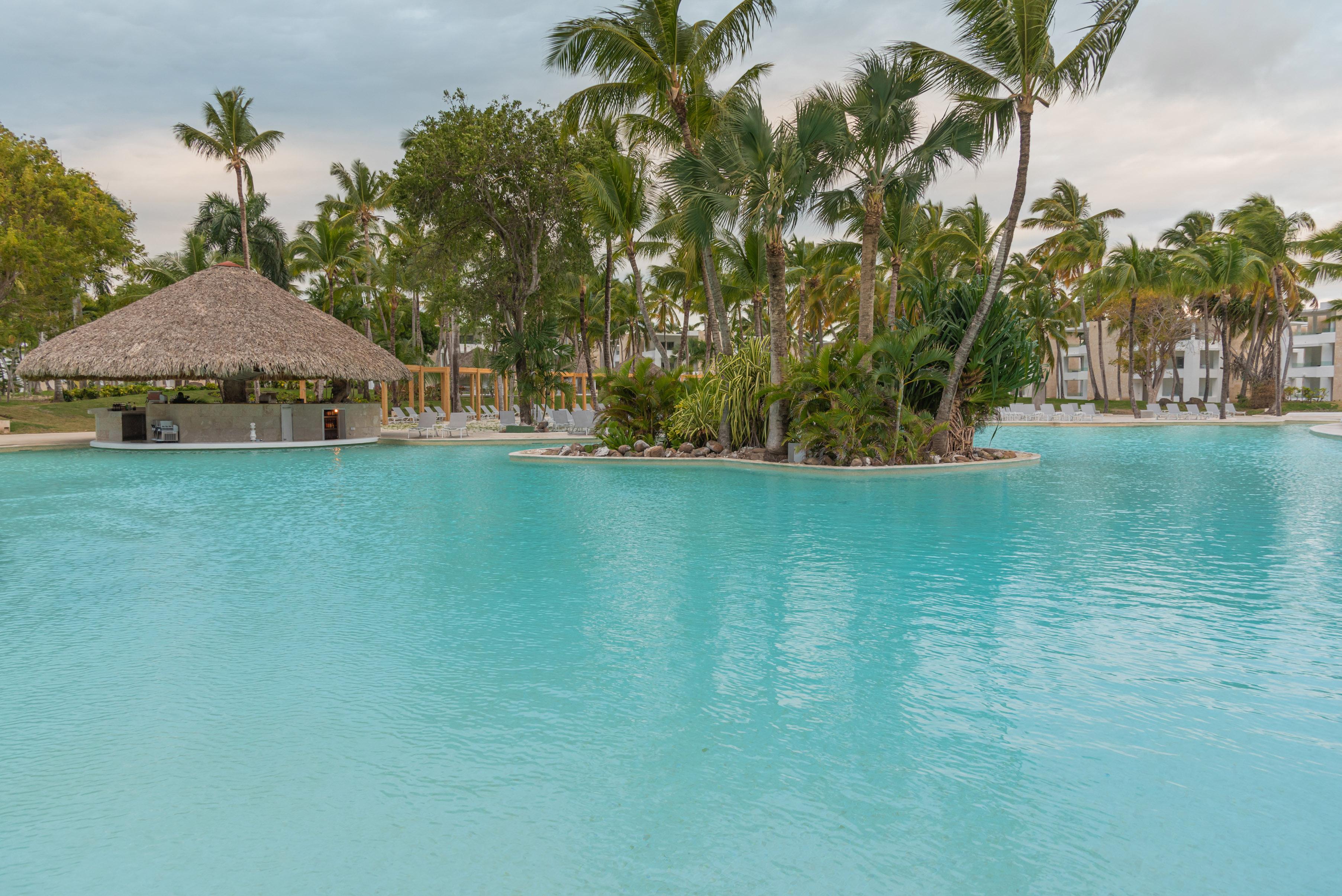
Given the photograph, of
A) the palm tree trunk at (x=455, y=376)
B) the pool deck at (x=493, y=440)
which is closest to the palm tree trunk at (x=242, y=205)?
the palm tree trunk at (x=455, y=376)

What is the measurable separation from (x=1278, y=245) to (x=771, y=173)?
2646cm

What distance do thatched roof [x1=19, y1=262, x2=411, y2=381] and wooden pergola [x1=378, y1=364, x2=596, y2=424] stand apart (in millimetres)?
4560

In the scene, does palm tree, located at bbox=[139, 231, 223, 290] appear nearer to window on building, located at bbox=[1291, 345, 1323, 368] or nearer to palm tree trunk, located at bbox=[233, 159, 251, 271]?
palm tree trunk, located at bbox=[233, 159, 251, 271]

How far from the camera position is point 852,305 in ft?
115

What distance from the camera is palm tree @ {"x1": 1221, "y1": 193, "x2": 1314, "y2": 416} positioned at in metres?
30.3

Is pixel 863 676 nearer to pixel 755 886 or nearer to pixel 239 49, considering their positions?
pixel 755 886

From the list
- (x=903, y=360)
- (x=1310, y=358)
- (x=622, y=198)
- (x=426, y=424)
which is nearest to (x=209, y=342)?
(x=426, y=424)

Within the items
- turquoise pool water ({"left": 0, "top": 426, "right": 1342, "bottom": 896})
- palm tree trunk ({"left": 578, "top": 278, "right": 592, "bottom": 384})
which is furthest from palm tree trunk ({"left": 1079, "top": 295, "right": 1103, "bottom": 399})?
turquoise pool water ({"left": 0, "top": 426, "right": 1342, "bottom": 896})

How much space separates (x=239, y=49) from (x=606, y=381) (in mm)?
19406

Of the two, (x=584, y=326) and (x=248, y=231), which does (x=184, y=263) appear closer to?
(x=248, y=231)

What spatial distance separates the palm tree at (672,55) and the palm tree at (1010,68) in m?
3.23

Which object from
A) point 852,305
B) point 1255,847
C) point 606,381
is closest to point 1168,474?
point 606,381

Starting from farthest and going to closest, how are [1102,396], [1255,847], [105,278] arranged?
[1102,396]
[105,278]
[1255,847]

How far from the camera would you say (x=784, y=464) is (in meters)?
14.3
